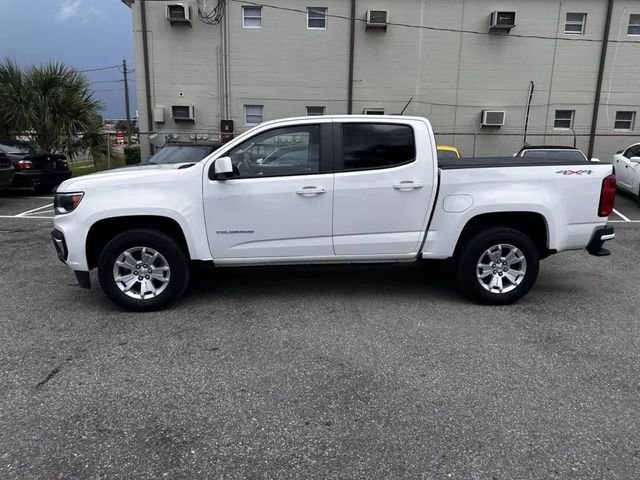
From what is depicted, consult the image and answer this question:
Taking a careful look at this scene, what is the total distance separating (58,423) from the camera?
10.4ft

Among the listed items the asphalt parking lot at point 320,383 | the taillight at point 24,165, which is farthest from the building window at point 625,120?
the taillight at point 24,165

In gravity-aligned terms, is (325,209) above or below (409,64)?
below

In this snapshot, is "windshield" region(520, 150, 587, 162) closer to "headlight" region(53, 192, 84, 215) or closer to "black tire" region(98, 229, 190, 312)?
"black tire" region(98, 229, 190, 312)

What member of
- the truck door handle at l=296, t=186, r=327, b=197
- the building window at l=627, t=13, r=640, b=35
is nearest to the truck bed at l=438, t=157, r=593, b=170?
the truck door handle at l=296, t=186, r=327, b=197

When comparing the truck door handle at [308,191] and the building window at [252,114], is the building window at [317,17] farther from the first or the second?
the truck door handle at [308,191]

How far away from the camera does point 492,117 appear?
57.7 feet

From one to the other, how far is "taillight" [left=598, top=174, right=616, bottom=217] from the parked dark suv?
40.8 feet

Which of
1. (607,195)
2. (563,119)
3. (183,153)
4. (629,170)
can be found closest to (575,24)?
(563,119)

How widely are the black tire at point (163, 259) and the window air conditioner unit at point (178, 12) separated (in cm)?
1392

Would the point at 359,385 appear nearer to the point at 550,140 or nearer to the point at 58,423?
the point at 58,423

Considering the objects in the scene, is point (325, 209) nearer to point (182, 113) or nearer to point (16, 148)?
point (16, 148)

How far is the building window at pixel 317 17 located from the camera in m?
17.2

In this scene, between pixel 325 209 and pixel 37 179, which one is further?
pixel 37 179

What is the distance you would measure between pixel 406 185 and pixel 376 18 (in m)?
13.5
